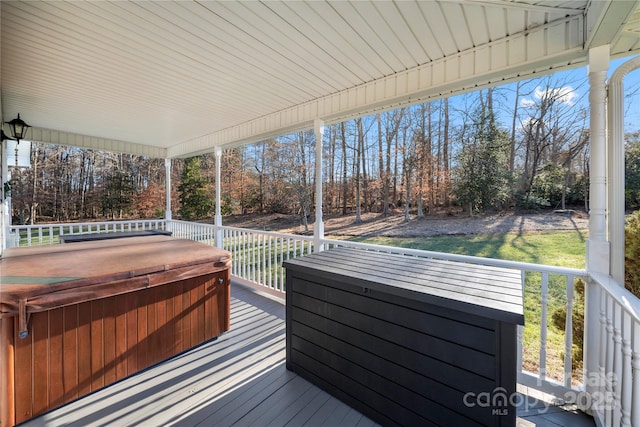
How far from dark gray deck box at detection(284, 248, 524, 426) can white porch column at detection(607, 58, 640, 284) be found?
0.74 m

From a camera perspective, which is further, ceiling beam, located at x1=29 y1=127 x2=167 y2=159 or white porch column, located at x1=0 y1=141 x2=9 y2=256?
ceiling beam, located at x1=29 y1=127 x2=167 y2=159

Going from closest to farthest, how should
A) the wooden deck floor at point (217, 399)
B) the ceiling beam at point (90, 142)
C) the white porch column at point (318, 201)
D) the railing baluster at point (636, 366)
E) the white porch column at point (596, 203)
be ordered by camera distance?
the railing baluster at point (636, 366) < the wooden deck floor at point (217, 399) < the white porch column at point (596, 203) < the white porch column at point (318, 201) < the ceiling beam at point (90, 142)

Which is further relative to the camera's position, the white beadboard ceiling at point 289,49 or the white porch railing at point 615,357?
the white beadboard ceiling at point 289,49

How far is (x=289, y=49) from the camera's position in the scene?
265 centimetres

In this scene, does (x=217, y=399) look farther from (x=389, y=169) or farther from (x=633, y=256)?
(x=389, y=169)

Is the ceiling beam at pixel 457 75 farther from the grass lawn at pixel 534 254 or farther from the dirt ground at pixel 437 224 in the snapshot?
the dirt ground at pixel 437 224

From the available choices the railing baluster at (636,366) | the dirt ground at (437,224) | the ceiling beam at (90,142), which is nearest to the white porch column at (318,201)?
the railing baluster at (636,366)

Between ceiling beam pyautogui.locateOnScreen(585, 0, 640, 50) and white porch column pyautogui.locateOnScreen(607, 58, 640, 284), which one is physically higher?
ceiling beam pyautogui.locateOnScreen(585, 0, 640, 50)

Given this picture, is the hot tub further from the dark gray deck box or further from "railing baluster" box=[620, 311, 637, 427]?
"railing baluster" box=[620, 311, 637, 427]

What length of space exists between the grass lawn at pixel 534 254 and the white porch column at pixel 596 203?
1577 mm

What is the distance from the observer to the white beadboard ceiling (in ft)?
6.75

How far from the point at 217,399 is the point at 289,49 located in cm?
313

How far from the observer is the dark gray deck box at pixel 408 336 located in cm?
144

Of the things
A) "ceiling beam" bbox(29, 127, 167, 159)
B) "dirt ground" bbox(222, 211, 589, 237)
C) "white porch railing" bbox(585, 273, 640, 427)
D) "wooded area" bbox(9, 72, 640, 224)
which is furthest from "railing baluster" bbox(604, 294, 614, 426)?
"ceiling beam" bbox(29, 127, 167, 159)
